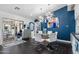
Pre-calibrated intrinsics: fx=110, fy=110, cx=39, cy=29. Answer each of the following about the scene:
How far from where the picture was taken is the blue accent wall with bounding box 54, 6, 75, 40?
252 centimetres

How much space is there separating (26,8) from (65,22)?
0.98 metres

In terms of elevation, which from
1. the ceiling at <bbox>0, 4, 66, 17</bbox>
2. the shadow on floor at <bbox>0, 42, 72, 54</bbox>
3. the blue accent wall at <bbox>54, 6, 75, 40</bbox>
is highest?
the ceiling at <bbox>0, 4, 66, 17</bbox>

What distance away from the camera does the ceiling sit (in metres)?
2.51

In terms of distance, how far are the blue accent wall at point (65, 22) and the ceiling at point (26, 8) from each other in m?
0.22

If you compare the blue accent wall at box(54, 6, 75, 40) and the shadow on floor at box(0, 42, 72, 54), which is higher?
the blue accent wall at box(54, 6, 75, 40)

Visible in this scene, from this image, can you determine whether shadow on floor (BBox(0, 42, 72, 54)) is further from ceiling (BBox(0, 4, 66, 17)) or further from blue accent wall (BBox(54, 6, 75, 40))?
ceiling (BBox(0, 4, 66, 17))

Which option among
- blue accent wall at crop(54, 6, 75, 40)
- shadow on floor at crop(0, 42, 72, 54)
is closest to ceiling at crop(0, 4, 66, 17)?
blue accent wall at crop(54, 6, 75, 40)

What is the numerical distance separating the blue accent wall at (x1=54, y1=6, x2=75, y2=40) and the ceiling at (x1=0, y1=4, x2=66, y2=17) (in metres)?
0.22

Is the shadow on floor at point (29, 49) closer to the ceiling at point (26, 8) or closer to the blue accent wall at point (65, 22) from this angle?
the blue accent wall at point (65, 22)

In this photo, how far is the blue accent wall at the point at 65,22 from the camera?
2.52m

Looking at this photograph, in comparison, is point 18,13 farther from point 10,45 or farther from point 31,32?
point 10,45

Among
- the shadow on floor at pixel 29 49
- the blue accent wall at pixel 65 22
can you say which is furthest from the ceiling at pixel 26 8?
the shadow on floor at pixel 29 49
